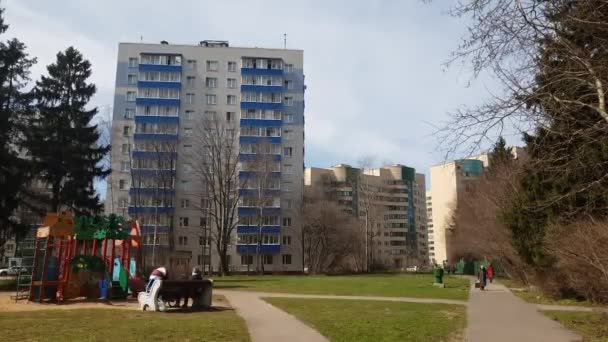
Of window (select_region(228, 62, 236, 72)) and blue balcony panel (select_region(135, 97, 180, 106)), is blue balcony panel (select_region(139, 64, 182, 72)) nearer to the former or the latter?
blue balcony panel (select_region(135, 97, 180, 106))

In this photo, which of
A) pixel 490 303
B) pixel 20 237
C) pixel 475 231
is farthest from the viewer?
pixel 475 231

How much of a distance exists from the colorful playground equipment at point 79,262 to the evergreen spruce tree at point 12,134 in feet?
32.3

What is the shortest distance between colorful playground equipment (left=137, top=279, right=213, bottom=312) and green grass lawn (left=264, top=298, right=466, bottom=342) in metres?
2.60

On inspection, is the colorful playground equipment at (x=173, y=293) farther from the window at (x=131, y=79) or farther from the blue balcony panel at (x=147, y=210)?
the window at (x=131, y=79)

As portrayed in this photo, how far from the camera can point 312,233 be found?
70188mm

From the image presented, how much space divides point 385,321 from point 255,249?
192 ft

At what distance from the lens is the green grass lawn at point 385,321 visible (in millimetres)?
10805

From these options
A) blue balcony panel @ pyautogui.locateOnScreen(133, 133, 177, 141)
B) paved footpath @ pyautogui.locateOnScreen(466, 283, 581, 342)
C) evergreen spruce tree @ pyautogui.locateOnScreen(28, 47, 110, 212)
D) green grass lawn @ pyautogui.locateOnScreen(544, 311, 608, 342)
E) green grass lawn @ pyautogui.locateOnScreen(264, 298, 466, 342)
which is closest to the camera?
green grass lawn @ pyautogui.locateOnScreen(264, 298, 466, 342)

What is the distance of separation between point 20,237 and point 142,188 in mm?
27064

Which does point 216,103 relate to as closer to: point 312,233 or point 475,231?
point 312,233

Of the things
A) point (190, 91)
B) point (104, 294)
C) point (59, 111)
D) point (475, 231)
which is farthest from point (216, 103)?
point (104, 294)

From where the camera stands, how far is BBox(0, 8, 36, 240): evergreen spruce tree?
102 ft

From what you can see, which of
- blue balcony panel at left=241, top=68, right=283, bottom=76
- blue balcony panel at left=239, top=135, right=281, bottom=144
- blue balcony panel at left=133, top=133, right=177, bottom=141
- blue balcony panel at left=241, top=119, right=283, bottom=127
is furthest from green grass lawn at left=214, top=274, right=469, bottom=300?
blue balcony panel at left=241, top=68, right=283, bottom=76

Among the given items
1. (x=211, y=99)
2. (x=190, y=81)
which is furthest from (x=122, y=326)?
(x=190, y=81)
